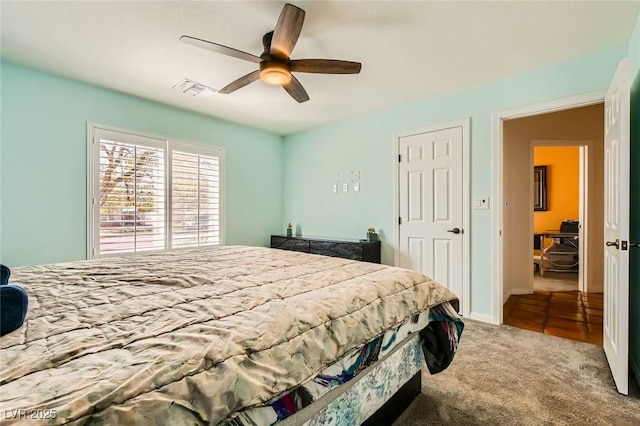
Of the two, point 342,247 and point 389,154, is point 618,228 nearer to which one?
point 389,154

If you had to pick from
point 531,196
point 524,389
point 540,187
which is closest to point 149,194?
point 524,389

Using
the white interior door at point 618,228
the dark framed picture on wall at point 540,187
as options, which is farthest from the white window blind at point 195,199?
the dark framed picture on wall at point 540,187

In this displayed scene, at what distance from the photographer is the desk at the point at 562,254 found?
18.1 ft

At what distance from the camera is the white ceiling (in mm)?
1990

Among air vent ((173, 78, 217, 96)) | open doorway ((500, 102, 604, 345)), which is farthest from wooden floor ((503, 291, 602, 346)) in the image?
air vent ((173, 78, 217, 96))

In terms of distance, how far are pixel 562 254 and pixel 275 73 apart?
6.04m

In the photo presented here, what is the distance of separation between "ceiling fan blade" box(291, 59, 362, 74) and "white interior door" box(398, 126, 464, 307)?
1.68m

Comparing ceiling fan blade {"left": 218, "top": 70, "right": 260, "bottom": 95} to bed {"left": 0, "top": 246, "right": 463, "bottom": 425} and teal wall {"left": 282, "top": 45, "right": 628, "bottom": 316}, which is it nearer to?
bed {"left": 0, "top": 246, "right": 463, "bottom": 425}

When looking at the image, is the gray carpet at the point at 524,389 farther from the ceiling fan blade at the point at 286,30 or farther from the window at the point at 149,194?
the window at the point at 149,194

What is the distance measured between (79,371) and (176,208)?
11.1 feet

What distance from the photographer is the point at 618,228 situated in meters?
1.87

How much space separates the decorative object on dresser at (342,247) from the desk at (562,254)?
372 cm

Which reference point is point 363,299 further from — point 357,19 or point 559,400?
point 357,19

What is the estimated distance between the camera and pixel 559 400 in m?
1.78
